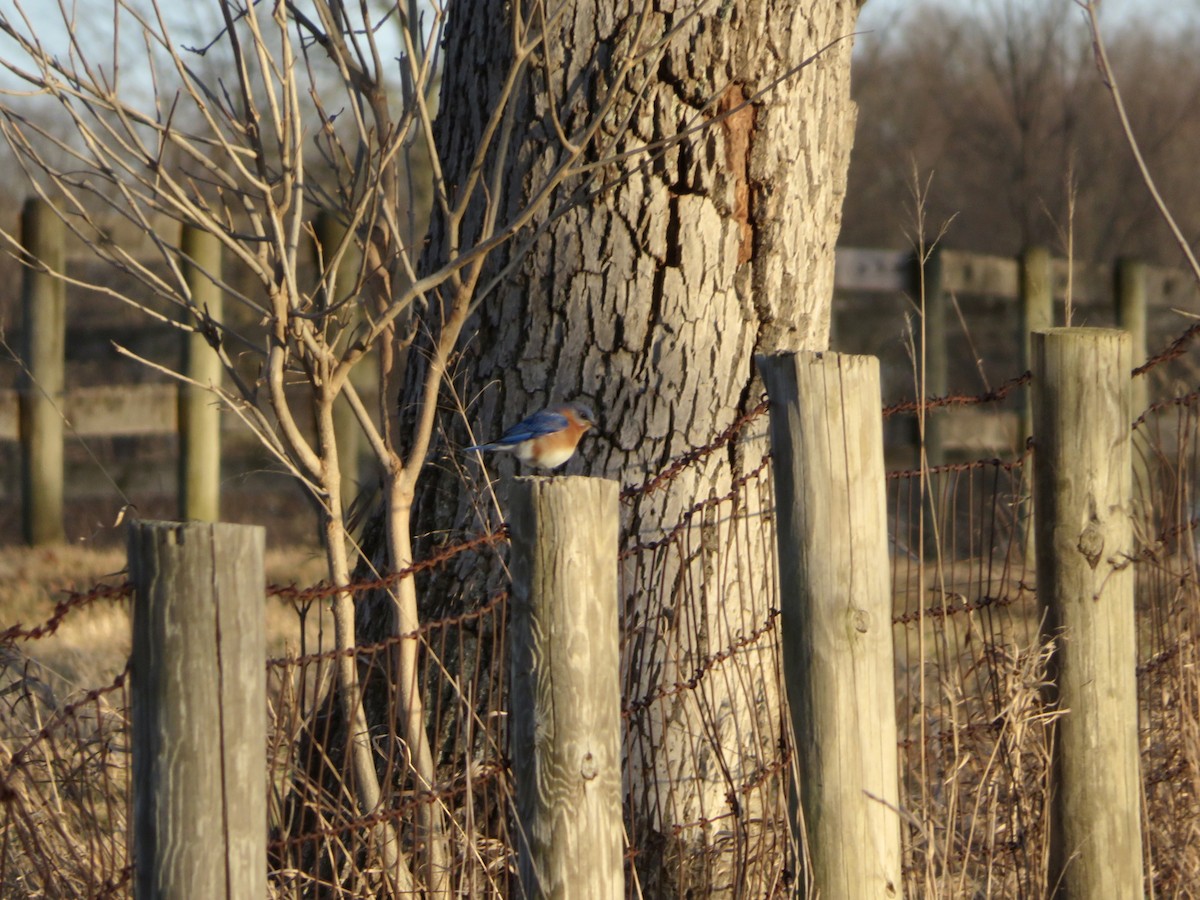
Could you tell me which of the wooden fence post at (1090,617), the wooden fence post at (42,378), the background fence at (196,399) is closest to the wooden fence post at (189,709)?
the wooden fence post at (1090,617)

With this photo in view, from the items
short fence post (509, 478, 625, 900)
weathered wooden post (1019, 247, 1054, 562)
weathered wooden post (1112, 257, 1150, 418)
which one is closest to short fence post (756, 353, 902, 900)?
short fence post (509, 478, 625, 900)

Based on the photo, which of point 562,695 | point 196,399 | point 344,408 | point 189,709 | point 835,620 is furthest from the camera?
point 344,408

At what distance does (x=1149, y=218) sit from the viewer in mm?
15344

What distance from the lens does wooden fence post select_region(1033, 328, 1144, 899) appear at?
2652 millimetres

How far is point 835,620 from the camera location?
2.25 metres

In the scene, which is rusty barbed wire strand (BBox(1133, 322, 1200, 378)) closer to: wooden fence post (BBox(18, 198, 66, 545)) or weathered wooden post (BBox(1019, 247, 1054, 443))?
weathered wooden post (BBox(1019, 247, 1054, 443))

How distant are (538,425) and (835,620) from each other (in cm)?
116

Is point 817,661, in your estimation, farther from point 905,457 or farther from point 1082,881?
Result: point 905,457

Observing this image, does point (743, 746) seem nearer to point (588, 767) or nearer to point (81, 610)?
point (588, 767)

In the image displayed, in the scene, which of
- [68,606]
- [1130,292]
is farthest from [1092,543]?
[1130,292]

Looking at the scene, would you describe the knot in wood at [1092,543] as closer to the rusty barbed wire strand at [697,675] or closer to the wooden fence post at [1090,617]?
the wooden fence post at [1090,617]

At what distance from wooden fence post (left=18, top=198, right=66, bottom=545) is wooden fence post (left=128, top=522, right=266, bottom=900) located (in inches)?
270

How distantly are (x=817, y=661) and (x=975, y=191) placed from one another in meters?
16.4

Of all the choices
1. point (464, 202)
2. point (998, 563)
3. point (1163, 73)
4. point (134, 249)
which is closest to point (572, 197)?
point (464, 202)
